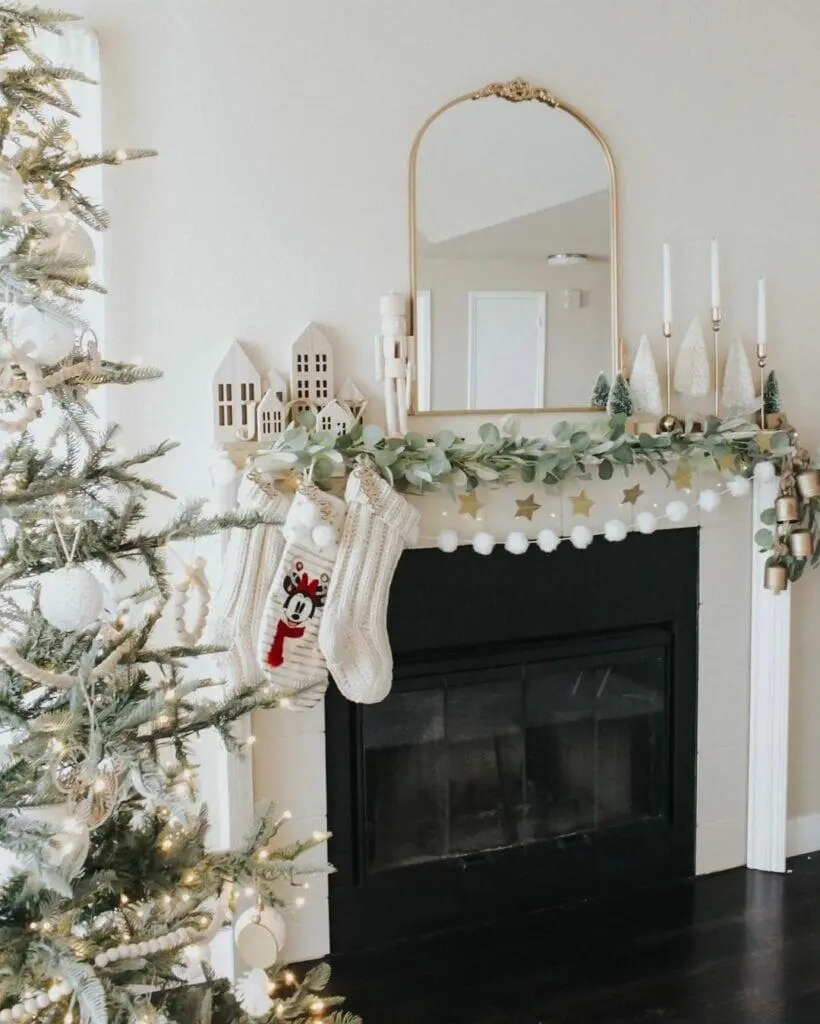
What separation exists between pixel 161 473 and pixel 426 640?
74 cm

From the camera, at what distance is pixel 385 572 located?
233cm

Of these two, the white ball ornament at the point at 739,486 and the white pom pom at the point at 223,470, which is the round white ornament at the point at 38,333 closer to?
the white pom pom at the point at 223,470

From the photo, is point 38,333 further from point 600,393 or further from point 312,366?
point 600,393

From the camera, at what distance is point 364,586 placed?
7.56 ft

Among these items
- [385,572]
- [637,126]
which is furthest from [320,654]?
[637,126]

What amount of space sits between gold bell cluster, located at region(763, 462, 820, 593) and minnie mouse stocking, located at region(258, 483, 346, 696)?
118cm

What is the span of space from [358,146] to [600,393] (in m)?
0.84

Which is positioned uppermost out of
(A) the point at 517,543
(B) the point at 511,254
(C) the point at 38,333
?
(B) the point at 511,254

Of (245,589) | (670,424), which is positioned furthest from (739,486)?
(245,589)

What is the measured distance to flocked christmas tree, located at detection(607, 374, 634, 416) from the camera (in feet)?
8.51

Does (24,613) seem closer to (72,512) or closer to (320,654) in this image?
(72,512)

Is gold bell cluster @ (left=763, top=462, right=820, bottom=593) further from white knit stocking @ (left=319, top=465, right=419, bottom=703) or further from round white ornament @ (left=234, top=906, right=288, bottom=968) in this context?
round white ornament @ (left=234, top=906, right=288, bottom=968)

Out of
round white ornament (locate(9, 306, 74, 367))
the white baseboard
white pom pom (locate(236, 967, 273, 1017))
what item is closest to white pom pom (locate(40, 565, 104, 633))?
round white ornament (locate(9, 306, 74, 367))

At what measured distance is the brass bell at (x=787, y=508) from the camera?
2664mm
